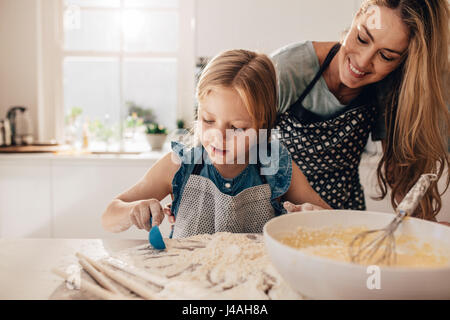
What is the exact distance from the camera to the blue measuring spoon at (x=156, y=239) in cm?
72

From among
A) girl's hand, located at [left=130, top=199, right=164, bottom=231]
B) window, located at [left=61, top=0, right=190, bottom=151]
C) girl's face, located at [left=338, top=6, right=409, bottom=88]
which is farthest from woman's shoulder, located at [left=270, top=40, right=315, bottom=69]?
window, located at [left=61, top=0, right=190, bottom=151]

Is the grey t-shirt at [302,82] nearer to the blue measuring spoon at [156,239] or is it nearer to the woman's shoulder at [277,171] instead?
the woman's shoulder at [277,171]

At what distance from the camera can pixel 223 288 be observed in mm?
562

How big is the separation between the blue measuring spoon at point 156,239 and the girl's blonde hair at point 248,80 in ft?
1.29

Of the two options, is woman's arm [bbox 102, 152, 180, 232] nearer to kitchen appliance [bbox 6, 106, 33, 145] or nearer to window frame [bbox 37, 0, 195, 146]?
window frame [bbox 37, 0, 195, 146]

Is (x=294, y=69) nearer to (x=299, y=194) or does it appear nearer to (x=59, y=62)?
(x=299, y=194)

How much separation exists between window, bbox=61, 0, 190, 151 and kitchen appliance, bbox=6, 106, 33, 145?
0.26 m

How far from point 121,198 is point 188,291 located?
557mm

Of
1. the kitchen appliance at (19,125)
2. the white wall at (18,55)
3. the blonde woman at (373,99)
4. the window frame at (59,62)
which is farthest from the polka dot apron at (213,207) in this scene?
the white wall at (18,55)

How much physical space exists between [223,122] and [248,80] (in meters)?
0.14

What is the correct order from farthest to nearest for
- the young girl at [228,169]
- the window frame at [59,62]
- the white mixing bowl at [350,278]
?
1. the window frame at [59,62]
2. the young girl at [228,169]
3. the white mixing bowl at [350,278]

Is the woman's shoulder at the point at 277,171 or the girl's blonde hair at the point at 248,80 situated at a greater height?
the girl's blonde hair at the point at 248,80

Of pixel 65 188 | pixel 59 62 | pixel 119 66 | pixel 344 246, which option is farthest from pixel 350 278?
pixel 59 62
